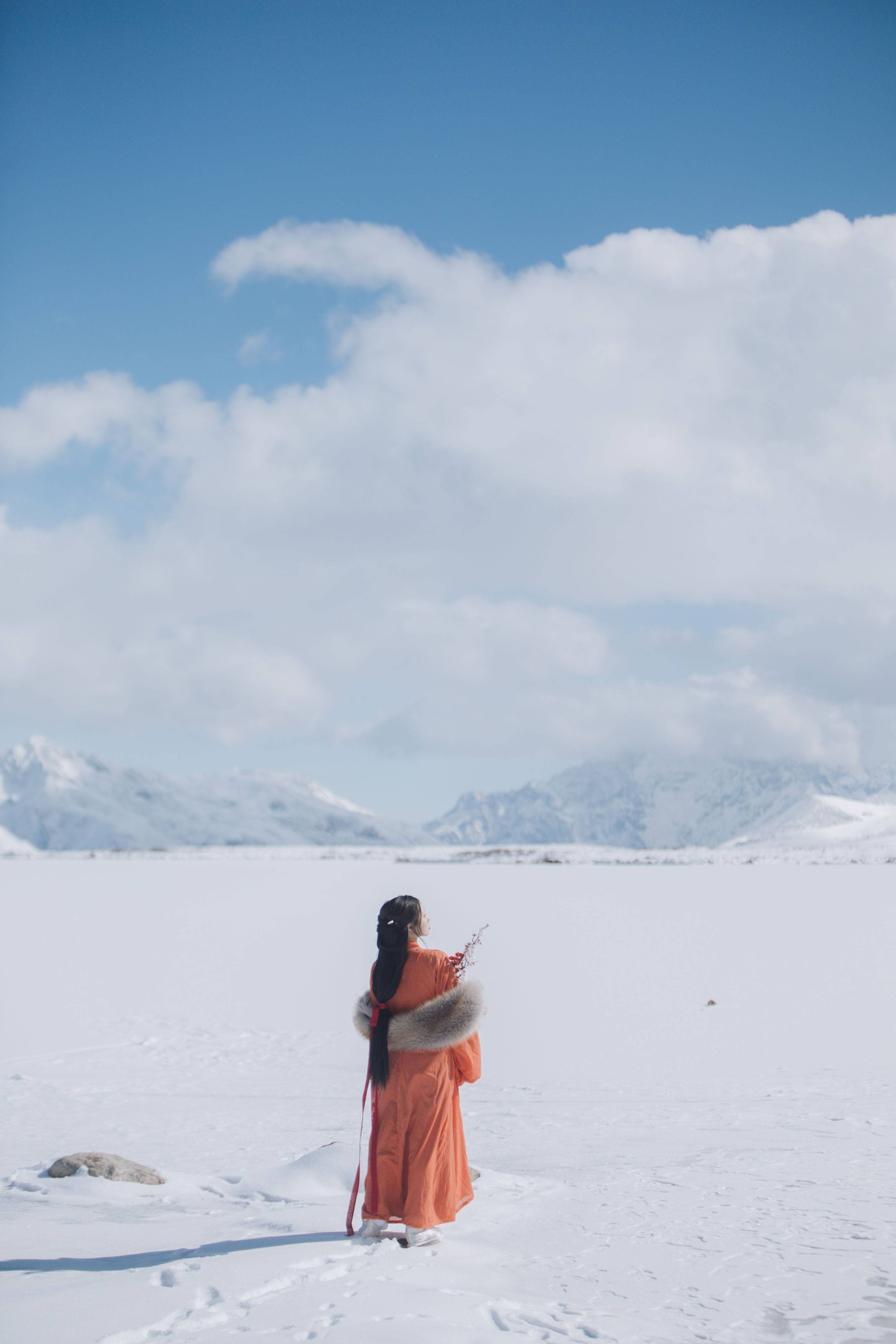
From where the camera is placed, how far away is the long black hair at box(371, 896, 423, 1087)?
539 cm

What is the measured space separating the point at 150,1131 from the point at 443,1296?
5.04 metres

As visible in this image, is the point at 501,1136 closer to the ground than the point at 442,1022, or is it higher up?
closer to the ground

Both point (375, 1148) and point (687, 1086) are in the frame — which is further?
point (687, 1086)

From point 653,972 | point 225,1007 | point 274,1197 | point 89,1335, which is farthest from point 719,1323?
point 653,972

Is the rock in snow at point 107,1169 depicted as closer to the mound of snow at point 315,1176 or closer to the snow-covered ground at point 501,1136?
the snow-covered ground at point 501,1136

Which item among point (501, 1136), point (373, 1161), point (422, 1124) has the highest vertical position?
point (422, 1124)

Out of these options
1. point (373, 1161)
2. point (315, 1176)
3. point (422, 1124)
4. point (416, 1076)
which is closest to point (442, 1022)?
point (416, 1076)

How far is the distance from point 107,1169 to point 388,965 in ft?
9.46

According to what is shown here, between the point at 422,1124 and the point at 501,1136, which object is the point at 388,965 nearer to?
the point at 422,1124

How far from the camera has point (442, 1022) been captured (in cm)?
530

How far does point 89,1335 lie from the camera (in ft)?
13.0

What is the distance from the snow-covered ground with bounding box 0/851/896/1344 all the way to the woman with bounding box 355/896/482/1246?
210 millimetres

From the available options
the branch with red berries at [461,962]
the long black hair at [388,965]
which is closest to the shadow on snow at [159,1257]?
the long black hair at [388,965]

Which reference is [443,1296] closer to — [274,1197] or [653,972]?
[274,1197]
